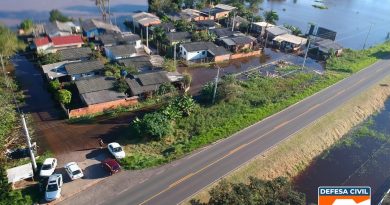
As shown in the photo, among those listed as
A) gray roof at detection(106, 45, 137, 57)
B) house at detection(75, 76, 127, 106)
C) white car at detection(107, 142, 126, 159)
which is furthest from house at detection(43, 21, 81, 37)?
white car at detection(107, 142, 126, 159)

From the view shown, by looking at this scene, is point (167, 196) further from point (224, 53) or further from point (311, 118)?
point (224, 53)

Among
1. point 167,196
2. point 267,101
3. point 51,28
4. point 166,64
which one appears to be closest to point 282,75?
point 267,101

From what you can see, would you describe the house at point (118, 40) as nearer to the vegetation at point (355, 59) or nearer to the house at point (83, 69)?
the house at point (83, 69)

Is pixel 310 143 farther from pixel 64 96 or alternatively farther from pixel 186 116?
pixel 64 96

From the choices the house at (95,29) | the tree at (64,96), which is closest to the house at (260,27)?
the house at (95,29)

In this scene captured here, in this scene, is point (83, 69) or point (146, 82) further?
point (83, 69)

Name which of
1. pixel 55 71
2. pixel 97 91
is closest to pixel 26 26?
pixel 55 71
